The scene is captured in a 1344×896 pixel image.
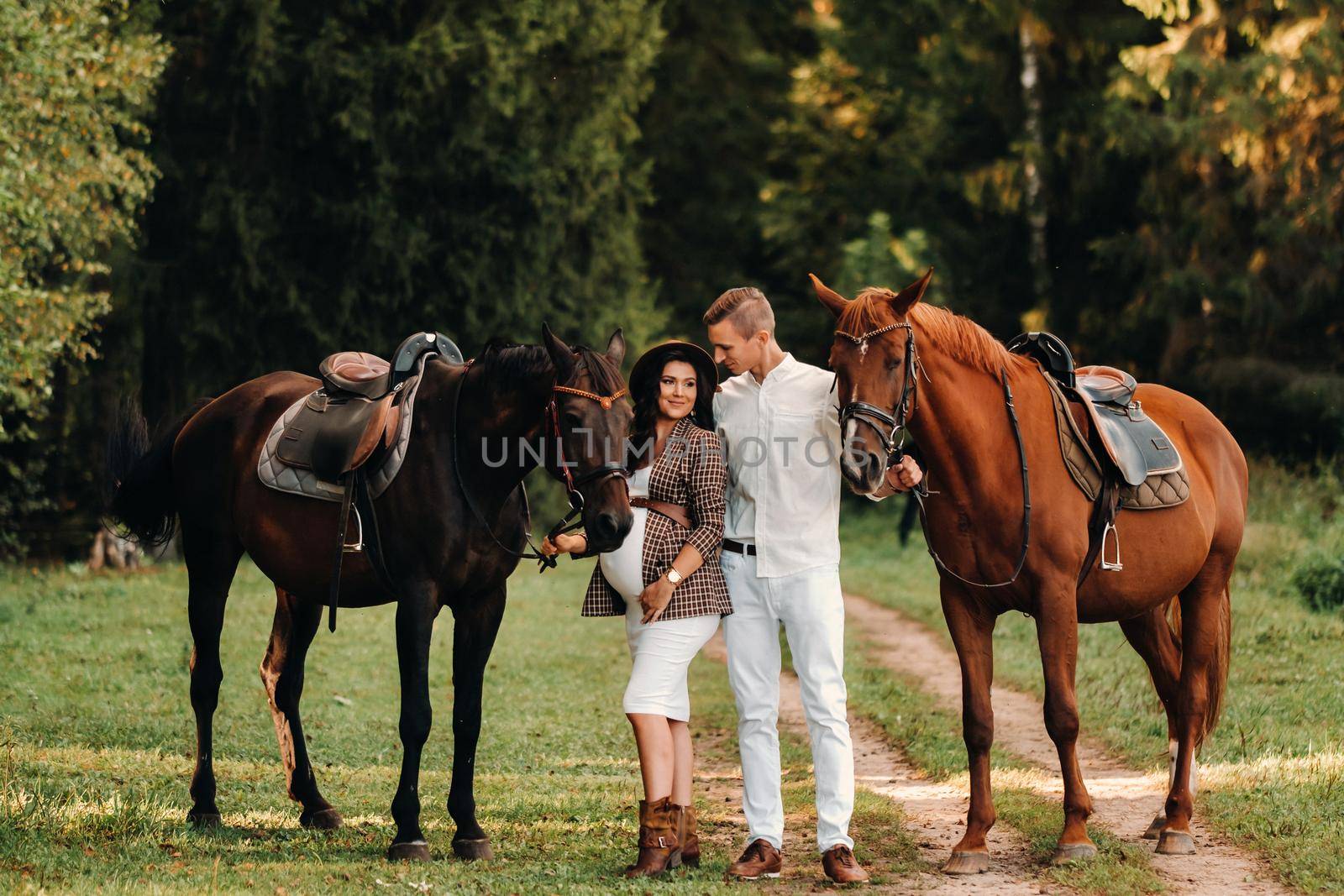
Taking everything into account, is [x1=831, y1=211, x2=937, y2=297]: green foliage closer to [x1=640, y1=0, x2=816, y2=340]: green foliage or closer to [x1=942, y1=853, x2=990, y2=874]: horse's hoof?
[x1=640, y1=0, x2=816, y2=340]: green foliage

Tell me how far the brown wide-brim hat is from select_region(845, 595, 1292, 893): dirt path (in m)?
2.37

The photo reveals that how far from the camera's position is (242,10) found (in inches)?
739

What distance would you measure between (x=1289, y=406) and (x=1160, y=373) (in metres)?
2.17

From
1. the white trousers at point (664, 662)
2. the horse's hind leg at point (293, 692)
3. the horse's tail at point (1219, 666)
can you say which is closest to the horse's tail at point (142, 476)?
the horse's hind leg at point (293, 692)

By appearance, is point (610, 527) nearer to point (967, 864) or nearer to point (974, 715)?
point (974, 715)

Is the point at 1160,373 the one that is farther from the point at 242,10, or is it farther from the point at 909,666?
the point at 242,10

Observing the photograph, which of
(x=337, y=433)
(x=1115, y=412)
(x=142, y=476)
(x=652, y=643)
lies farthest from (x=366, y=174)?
(x=652, y=643)

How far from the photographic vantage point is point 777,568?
16.7 ft

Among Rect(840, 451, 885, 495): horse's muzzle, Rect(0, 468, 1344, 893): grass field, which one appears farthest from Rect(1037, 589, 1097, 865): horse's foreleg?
Rect(840, 451, 885, 495): horse's muzzle

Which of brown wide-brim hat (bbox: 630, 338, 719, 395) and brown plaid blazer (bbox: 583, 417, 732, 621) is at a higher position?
brown wide-brim hat (bbox: 630, 338, 719, 395)

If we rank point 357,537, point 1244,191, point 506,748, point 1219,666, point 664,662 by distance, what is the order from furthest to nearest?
point 1244,191 < point 506,748 < point 1219,666 < point 357,537 < point 664,662

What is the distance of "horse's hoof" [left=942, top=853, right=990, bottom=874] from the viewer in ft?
17.4

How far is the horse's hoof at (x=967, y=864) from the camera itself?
5.31 m

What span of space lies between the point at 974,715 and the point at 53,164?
451 inches
